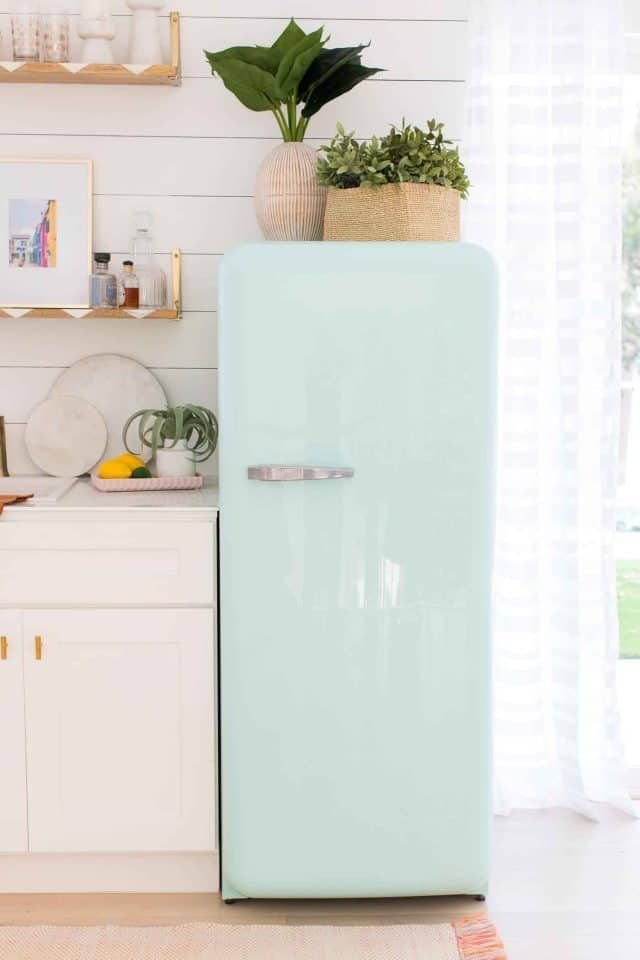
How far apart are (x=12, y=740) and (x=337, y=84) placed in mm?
1711

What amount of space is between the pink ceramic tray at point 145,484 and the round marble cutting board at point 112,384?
0.25 m

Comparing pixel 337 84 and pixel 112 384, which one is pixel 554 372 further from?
pixel 112 384

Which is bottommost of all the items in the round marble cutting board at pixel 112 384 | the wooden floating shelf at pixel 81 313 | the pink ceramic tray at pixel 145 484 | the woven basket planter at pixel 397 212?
the pink ceramic tray at pixel 145 484

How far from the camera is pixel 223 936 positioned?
222 cm

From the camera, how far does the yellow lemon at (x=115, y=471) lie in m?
2.53

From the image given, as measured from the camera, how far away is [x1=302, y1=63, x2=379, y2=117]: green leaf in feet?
8.02

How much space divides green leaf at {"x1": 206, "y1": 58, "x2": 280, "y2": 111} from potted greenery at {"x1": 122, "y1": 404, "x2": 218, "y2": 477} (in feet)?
2.50

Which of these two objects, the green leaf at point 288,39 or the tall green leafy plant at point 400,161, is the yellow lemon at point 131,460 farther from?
the green leaf at point 288,39

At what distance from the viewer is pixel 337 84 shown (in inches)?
97.5

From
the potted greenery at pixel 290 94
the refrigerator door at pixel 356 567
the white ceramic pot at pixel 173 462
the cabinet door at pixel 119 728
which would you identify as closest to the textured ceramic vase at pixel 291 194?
the potted greenery at pixel 290 94

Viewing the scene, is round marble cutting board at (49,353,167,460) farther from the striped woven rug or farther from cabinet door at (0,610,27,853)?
the striped woven rug

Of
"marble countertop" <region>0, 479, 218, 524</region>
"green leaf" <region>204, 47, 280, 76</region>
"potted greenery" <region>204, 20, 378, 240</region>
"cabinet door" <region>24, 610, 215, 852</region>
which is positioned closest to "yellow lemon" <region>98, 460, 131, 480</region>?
"marble countertop" <region>0, 479, 218, 524</region>

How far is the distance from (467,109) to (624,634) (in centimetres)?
199

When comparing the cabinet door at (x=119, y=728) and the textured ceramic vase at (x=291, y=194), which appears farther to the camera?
the textured ceramic vase at (x=291, y=194)
